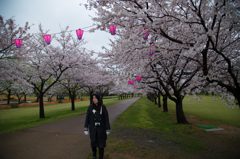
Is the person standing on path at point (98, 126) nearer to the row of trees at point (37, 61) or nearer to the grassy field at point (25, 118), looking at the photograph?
the row of trees at point (37, 61)

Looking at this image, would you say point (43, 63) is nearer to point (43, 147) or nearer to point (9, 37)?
point (9, 37)

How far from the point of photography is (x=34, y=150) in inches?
186

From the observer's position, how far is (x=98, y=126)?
388 cm

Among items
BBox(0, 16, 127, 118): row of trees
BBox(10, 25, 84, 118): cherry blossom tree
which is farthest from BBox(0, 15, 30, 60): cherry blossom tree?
BBox(10, 25, 84, 118): cherry blossom tree

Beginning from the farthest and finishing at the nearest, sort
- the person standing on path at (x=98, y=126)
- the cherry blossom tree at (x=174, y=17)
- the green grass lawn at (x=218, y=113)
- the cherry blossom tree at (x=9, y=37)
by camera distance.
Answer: the green grass lawn at (x=218, y=113) → the cherry blossom tree at (x=9, y=37) → the cherry blossom tree at (x=174, y=17) → the person standing on path at (x=98, y=126)

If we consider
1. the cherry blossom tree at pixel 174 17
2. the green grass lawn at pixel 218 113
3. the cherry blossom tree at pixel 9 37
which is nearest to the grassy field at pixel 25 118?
the cherry blossom tree at pixel 9 37

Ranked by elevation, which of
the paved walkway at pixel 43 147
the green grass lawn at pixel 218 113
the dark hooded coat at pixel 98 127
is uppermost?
the dark hooded coat at pixel 98 127

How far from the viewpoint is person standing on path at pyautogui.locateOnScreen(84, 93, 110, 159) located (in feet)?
12.5

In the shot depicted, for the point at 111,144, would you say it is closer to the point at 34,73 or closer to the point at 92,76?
the point at 34,73

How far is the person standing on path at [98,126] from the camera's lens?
380 centimetres

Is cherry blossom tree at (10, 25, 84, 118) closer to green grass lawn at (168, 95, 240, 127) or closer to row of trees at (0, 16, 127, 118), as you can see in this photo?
row of trees at (0, 16, 127, 118)

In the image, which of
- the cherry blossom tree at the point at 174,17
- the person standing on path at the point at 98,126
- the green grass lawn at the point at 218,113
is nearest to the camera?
the person standing on path at the point at 98,126

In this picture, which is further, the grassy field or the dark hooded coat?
the grassy field

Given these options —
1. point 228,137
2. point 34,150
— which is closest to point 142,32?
point 34,150
